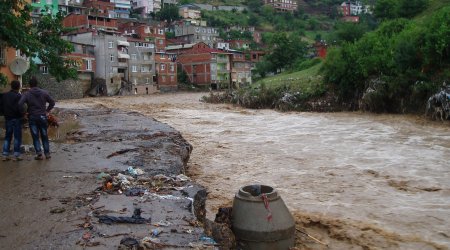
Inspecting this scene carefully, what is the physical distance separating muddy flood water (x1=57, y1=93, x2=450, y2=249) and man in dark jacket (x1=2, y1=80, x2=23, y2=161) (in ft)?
13.7

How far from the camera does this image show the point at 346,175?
37.5 ft

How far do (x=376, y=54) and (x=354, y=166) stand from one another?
19.3 m

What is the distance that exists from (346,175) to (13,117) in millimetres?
8043

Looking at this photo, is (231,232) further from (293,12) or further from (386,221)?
(293,12)

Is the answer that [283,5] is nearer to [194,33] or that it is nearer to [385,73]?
[194,33]

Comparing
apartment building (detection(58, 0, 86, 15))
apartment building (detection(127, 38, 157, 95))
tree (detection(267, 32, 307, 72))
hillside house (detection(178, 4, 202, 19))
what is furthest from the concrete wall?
hillside house (detection(178, 4, 202, 19))

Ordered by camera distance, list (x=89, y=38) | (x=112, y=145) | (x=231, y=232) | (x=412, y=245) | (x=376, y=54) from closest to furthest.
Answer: (x=231, y=232) → (x=412, y=245) → (x=112, y=145) → (x=376, y=54) → (x=89, y=38)

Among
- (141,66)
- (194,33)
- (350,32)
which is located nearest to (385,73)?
(350,32)

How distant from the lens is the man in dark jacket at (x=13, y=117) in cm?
993

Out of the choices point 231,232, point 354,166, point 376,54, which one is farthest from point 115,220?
point 376,54

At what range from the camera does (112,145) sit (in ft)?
38.0

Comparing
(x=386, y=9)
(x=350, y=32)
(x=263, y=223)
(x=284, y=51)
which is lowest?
(x=263, y=223)

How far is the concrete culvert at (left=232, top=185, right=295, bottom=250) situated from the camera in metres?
5.68

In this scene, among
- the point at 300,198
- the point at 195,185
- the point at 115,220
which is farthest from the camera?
the point at 300,198
